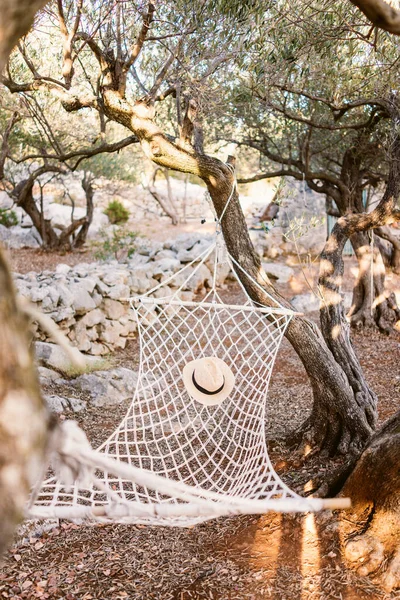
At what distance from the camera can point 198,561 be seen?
223 cm

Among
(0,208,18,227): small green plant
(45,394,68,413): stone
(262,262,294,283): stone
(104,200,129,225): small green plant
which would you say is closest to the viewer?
(45,394,68,413): stone

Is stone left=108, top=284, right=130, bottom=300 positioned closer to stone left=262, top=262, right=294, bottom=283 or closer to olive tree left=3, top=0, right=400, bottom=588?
olive tree left=3, top=0, right=400, bottom=588

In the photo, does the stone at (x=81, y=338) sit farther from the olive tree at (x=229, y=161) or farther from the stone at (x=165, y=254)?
the stone at (x=165, y=254)

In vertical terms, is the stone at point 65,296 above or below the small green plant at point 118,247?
below

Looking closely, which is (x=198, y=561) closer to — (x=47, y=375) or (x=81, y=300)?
(x=47, y=375)

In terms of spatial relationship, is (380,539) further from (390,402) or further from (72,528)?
(390,402)

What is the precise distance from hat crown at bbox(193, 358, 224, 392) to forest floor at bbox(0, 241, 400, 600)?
57cm

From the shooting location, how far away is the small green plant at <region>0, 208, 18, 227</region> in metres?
10.7

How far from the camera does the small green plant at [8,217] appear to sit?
10.7m

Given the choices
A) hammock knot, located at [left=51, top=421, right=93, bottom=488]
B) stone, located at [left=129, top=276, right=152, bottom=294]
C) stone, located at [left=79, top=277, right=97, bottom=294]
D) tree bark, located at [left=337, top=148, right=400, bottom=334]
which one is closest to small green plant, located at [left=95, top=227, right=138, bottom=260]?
stone, located at [left=129, top=276, right=152, bottom=294]

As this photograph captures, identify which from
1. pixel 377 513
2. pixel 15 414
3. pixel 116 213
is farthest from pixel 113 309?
pixel 116 213

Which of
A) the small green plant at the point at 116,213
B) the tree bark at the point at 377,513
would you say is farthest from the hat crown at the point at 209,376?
the small green plant at the point at 116,213

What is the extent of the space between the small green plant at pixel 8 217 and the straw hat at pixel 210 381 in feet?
29.2

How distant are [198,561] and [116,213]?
33.8ft
